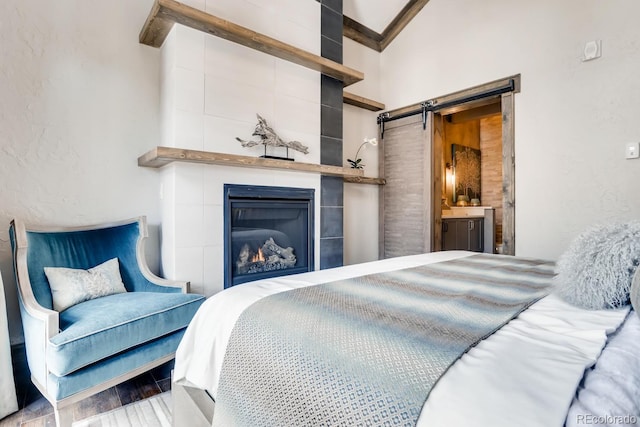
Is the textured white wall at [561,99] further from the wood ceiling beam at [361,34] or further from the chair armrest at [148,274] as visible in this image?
the chair armrest at [148,274]

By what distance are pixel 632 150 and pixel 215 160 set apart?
3233 mm

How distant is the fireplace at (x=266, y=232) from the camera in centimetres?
266

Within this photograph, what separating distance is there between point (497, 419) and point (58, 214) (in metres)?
2.77

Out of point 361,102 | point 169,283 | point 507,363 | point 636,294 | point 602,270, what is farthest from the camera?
point 361,102

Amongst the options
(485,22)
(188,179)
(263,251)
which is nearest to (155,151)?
(188,179)

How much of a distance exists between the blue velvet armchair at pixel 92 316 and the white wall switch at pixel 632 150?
11.0ft

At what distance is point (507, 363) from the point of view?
62 centimetres

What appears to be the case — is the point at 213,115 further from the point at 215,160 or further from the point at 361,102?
the point at 361,102

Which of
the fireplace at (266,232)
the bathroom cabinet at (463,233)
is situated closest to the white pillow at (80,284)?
the fireplace at (266,232)

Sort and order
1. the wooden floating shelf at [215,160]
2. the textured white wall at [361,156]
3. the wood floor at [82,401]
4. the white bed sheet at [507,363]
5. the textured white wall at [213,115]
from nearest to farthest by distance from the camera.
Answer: the white bed sheet at [507,363] → the wood floor at [82,401] → the wooden floating shelf at [215,160] → the textured white wall at [213,115] → the textured white wall at [361,156]

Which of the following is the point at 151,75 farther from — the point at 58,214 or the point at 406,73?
the point at 406,73

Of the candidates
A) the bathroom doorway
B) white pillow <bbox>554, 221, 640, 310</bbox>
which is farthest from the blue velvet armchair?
the bathroom doorway

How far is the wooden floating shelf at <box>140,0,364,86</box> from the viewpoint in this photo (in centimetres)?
224

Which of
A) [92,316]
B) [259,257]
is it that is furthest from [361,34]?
[92,316]
